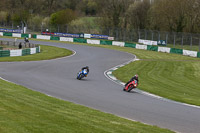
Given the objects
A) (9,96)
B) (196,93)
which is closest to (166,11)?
(196,93)

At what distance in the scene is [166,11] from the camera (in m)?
69.7

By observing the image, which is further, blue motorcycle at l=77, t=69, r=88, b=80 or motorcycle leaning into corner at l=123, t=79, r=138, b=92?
blue motorcycle at l=77, t=69, r=88, b=80

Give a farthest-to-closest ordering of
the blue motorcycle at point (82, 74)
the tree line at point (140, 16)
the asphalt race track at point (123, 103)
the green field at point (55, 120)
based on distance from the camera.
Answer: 1. the tree line at point (140, 16)
2. the blue motorcycle at point (82, 74)
3. the asphalt race track at point (123, 103)
4. the green field at point (55, 120)

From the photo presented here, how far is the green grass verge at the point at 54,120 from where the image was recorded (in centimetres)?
761

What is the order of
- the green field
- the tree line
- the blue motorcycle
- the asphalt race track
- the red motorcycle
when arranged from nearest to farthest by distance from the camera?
the green field < the asphalt race track < the red motorcycle < the blue motorcycle < the tree line

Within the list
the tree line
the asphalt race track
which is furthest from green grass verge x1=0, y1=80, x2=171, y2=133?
the tree line

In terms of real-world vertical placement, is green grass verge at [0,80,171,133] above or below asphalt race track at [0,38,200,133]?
above

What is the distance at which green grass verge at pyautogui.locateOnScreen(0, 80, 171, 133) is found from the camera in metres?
7.61

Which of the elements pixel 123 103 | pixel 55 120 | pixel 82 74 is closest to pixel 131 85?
pixel 123 103

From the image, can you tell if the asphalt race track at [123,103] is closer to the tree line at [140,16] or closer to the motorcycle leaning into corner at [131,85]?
the motorcycle leaning into corner at [131,85]

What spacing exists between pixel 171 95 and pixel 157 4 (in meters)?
61.0

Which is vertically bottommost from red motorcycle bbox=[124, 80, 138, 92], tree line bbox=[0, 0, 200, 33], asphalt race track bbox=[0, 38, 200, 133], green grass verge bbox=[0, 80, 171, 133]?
asphalt race track bbox=[0, 38, 200, 133]

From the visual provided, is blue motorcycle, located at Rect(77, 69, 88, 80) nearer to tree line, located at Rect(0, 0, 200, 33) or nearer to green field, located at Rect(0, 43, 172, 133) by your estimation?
green field, located at Rect(0, 43, 172, 133)

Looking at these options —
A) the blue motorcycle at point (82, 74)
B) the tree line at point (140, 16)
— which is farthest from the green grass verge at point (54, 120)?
the tree line at point (140, 16)
